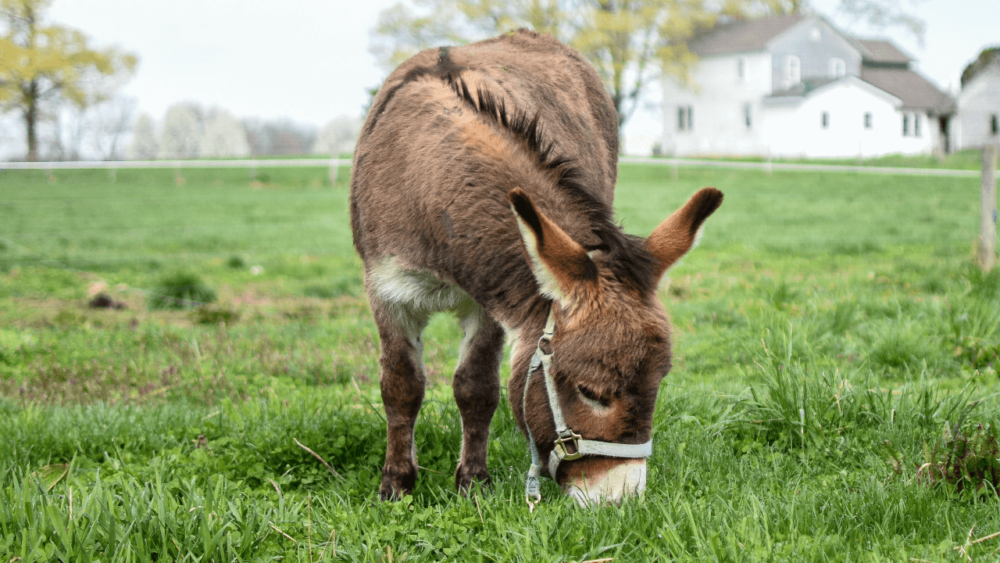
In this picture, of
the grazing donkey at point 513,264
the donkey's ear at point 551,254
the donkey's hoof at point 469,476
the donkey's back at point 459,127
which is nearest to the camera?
the donkey's ear at point 551,254

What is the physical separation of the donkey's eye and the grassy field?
35 cm

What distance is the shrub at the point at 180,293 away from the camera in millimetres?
7488

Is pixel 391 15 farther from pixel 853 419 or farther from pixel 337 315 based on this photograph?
pixel 853 419

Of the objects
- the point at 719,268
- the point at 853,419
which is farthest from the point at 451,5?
the point at 853,419

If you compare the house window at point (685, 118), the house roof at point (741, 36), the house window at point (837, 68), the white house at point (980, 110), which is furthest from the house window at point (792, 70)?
the white house at point (980, 110)

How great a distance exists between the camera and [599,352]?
2.37m

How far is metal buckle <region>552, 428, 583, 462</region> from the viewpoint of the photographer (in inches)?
95.9

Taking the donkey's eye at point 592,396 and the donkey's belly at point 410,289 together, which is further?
the donkey's belly at point 410,289

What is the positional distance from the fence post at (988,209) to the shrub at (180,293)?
7.71m

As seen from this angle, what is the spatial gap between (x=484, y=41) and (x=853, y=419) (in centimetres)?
309

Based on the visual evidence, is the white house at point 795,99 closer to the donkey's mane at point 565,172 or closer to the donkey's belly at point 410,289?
the donkey's mane at point 565,172

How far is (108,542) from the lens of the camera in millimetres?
2246

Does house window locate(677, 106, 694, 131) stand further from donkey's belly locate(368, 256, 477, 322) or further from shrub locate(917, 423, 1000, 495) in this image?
shrub locate(917, 423, 1000, 495)

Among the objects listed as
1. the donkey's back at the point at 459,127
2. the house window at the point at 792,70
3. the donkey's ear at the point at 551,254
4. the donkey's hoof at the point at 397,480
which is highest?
the house window at the point at 792,70
